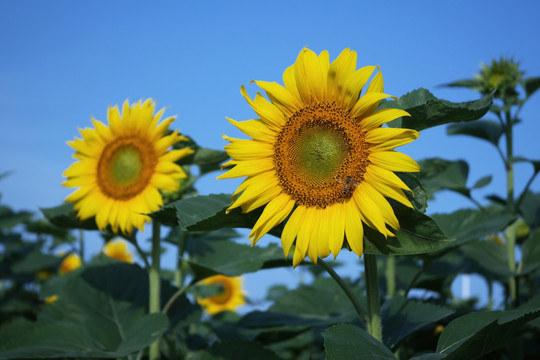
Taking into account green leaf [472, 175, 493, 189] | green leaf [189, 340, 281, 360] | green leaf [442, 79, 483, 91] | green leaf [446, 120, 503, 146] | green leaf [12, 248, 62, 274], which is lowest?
green leaf [189, 340, 281, 360]

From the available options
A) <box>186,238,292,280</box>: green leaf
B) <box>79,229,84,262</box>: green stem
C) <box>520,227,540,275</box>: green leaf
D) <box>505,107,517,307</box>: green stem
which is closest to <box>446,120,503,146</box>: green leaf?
<box>505,107,517,307</box>: green stem

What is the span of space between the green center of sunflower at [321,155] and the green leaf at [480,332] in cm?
50

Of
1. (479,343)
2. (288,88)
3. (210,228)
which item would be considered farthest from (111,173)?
(479,343)

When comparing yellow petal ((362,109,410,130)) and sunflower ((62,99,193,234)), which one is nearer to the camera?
yellow petal ((362,109,410,130))

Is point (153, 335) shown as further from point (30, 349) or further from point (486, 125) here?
point (486, 125)

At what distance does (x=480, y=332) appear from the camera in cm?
152

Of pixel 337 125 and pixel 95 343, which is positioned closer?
pixel 337 125

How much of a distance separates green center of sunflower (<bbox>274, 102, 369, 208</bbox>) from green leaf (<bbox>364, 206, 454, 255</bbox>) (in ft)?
0.51

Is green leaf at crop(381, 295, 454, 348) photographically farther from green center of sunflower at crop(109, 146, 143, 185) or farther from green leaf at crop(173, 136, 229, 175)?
green center of sunflower at crop(109, 146, 143, 185)

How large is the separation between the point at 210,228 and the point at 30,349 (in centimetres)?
93

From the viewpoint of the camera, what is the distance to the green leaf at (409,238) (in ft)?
5.30

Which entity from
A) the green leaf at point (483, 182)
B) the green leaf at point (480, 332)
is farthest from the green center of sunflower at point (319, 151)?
the green leaf at point (483, 182)

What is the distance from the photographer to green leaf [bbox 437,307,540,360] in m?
1.52

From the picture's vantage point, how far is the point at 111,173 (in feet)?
9.33
